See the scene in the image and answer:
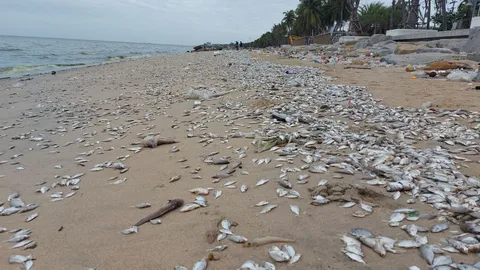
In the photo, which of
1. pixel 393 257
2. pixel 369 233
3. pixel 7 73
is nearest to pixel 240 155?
pixel 369 233

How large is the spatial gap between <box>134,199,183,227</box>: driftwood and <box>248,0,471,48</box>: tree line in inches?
1615

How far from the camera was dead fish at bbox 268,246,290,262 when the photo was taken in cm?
225

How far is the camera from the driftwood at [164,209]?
3053mm

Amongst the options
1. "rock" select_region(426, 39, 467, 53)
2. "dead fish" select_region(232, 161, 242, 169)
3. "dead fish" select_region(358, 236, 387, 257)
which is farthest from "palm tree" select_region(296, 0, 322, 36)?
"dead fish" select_region(358, 236, 387, 257)

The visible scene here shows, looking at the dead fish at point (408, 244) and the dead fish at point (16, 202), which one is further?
the dead fish at point (16, 202)

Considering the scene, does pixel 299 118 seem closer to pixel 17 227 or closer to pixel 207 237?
pixel 207 237

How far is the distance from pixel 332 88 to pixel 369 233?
7197mm

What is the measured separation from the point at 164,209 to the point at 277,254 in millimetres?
1436

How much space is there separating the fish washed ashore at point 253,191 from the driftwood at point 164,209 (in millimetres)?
16

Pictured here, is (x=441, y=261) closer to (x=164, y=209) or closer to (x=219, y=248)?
(x=219, y=248)

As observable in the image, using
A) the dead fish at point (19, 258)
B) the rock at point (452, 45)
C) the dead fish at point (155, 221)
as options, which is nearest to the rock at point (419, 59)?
the rock at point (452, 45)

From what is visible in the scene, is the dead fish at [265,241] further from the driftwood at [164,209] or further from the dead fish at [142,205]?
the dead fish at [142,205]

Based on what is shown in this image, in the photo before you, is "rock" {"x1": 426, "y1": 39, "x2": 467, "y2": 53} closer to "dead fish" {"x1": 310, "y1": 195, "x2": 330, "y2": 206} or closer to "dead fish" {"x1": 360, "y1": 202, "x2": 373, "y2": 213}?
"dead fish" {"x1": 360, "y1": 202, "x2": 373, "y2": 213}

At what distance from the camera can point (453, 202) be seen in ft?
9.22
